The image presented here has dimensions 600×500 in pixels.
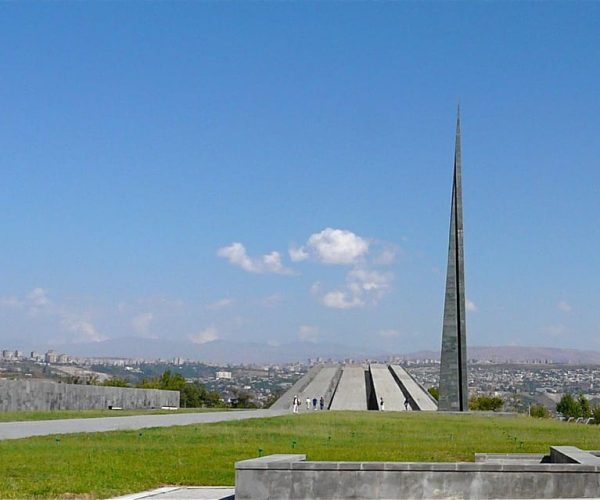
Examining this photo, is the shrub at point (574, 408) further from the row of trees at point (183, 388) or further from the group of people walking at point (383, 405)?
the row of trees at point (183, 388)

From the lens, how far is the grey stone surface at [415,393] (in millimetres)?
42844

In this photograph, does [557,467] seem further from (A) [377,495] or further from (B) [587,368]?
(B) [587,368]

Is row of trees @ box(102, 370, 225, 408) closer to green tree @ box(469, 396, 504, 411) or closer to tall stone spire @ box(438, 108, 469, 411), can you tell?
green tree @ box(469, 396, 504, 411)

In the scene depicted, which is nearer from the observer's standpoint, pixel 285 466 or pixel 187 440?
pixel 285 466

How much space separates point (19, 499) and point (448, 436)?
12.1 meters

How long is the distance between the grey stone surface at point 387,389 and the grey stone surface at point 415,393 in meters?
0.48

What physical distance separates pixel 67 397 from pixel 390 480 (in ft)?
96.9

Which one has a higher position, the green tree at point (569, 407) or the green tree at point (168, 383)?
the green tree at point (168, 383)

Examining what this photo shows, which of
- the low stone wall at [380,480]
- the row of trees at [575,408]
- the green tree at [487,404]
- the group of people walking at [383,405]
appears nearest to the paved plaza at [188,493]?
the low stone wall at [380,480]

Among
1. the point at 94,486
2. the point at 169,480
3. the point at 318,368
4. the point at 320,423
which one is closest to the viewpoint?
the point at 94,486

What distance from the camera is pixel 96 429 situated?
19.6 m

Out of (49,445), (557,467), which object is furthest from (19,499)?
(49,445)

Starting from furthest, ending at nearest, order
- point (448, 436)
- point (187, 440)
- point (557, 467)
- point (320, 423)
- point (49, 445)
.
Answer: point (320, 423) < point (448, 436) < point (187, 440) < point (49, 445) < point (557, 467)

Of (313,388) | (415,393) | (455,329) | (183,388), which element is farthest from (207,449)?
(183,388)
